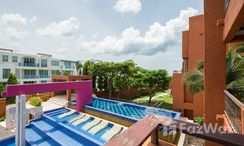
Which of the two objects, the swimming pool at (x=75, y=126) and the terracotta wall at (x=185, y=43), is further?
the terracotta wall at (x=185, y=43)

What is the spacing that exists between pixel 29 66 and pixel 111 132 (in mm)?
29474

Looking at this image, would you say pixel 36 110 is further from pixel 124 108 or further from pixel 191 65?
pixel 191 65

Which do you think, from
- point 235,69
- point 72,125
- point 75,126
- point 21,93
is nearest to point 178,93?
point 235,69

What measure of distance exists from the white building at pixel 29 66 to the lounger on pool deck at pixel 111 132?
26.5 metres

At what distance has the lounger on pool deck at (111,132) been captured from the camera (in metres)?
11.0

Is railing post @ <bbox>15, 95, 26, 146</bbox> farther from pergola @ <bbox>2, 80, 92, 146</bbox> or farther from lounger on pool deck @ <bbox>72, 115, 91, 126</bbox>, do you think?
lounger on pool deck @ <bbox>72, 115, 91, 126</bbox>

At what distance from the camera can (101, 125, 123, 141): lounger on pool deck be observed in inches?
433

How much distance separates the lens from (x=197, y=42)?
56.0 feet

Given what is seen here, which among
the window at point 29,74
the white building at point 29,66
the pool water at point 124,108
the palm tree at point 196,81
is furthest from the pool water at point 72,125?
the window at point 29,74

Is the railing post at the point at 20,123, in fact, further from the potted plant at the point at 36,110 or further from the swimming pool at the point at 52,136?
the potted plant at the point at 36,110

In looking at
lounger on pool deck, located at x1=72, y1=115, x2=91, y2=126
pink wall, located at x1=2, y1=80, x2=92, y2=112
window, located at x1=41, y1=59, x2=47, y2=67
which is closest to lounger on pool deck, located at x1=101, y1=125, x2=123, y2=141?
lounger on pool deck, located at x1=72, y1=115, x2=91, y2=126

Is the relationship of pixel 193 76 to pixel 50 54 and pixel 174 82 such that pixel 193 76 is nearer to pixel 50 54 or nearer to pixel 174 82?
pixel 174 82

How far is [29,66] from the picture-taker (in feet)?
114

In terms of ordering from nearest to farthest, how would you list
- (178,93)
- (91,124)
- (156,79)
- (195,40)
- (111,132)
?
(111,132)
(91,124)
(195,40)
(178,93)
(156,79)
